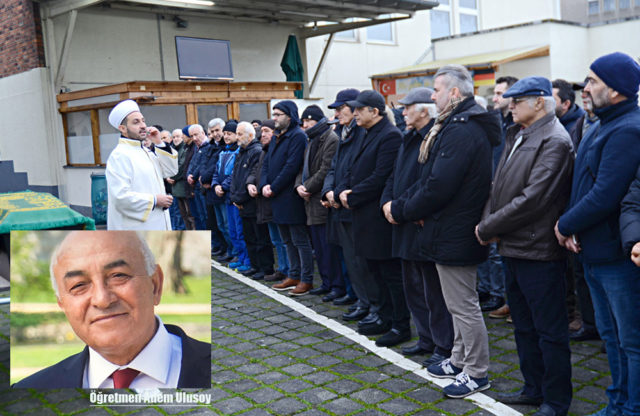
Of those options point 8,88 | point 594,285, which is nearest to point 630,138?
point 594,285

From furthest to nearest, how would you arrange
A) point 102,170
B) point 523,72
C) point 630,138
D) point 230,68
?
point 523,72 < point 230,68 < point 102,170 < point 630,138

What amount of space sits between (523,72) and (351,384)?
16.3 meters

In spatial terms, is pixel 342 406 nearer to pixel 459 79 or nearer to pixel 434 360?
pixel 434 360

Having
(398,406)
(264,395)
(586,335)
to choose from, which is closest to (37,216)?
(264,395)

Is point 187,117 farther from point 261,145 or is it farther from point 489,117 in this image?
point 489,117

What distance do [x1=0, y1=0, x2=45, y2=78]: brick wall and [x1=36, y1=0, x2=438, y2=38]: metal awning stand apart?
37 cm

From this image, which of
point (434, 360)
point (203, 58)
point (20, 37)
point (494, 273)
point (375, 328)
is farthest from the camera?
point (203, 58)

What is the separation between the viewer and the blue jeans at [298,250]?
7.61 meters

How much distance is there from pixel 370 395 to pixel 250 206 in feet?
14.7

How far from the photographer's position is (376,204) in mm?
5688

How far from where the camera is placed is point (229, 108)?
50.7ft

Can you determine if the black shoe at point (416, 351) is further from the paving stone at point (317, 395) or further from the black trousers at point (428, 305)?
the paving stone at point (317, 395)

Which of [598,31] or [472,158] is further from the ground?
[598,31]

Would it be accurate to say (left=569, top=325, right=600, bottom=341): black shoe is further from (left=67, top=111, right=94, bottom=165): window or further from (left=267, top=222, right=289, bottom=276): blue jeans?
(left=67, top=111, right=94, bottom=165): window
